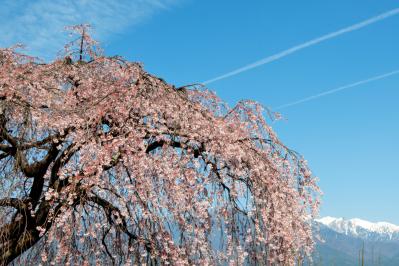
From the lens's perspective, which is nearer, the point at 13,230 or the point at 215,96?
the point at 13,230

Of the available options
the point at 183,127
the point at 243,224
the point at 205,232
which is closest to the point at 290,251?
the point at 243,224

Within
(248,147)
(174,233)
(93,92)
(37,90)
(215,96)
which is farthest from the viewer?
(215,96)

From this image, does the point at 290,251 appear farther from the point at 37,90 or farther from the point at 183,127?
the point at 37,90

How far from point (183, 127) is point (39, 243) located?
3584 millimetres

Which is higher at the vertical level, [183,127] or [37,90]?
[37,90]

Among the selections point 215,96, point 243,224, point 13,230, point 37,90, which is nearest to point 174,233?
point 243,224

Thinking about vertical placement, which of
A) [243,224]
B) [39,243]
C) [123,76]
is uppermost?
[123,76]

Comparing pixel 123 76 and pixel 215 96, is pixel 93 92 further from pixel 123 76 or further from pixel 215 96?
pixel 215 96

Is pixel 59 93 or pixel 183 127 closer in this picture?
pixel 183 127

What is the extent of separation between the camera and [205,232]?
24.8ft

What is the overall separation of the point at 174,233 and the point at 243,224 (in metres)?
1.17

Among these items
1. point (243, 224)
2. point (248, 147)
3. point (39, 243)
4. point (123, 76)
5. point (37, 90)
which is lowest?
point (39, 243)

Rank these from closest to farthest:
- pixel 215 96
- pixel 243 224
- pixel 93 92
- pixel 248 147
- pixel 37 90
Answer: pixel 243 224 < pixel 248 147 < pixel 37 90 < pixel 93 92 < pixel 215 96

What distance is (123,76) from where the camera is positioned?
401 inches
